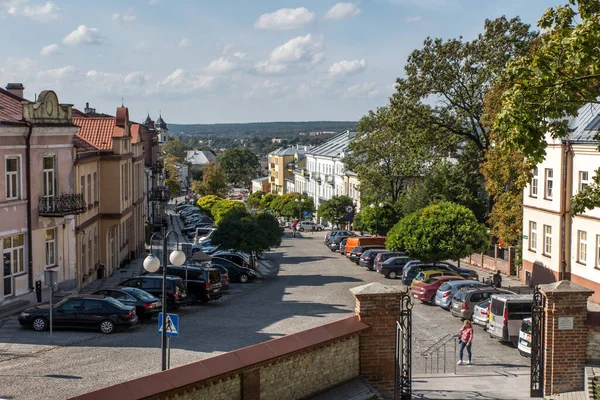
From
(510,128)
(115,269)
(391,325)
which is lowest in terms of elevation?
(115,269)

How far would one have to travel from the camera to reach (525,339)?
21531 millimetres

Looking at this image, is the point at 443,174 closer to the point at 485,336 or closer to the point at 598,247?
the point at 598,247

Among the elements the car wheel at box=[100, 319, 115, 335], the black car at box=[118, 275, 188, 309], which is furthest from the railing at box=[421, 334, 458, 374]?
the black car at box=[118, 275, 188, 309]

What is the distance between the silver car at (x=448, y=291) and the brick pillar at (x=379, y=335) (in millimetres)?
15502

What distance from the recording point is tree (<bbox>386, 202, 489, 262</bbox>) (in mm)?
38625

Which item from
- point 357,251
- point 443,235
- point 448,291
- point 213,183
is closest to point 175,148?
point 213,183

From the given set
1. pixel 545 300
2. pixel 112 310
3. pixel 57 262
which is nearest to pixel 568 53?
pixel 545 300

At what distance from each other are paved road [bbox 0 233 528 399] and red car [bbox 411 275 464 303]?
43 centimetres

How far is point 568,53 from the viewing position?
16.7 metres

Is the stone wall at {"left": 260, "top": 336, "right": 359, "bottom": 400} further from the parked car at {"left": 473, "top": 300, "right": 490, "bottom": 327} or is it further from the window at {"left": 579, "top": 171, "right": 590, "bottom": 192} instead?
the window at {"left": 579, "top": 171, "right": 590, "bottom": 192}

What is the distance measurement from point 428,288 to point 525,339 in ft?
36.1

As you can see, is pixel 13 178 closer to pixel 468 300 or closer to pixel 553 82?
pixel 468 300

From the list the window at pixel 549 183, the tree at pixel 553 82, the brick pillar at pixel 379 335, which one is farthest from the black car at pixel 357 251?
the brick pillar at pixel 379 335

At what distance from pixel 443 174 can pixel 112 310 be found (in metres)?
32.4
